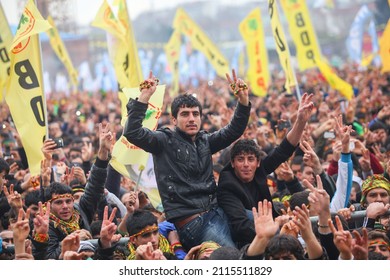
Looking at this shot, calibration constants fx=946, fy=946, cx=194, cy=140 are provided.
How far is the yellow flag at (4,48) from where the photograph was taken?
10414mm

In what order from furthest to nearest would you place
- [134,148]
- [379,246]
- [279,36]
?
[279,36], [134,148], [379,246]

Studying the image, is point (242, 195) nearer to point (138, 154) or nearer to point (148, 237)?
point (148, 237)

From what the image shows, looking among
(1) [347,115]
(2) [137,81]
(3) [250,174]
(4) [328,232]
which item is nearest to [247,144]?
(3) [250,174]

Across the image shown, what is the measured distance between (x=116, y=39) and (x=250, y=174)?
A: 5236mm

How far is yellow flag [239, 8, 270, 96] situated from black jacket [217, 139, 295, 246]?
392 inches

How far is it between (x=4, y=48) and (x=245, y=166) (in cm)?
499

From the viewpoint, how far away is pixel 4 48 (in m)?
10.6

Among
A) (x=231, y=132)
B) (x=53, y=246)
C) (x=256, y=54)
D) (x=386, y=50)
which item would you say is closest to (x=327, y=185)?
(x=231, y=132)

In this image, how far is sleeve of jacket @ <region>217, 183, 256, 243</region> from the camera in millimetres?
6195

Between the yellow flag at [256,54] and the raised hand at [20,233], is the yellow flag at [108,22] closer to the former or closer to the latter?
the yellow flag at [256,54]

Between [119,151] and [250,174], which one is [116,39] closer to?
[119,151]

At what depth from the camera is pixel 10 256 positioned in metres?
6.47

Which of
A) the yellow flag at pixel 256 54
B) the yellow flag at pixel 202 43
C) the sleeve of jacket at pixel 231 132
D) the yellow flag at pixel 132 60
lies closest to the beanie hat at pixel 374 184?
the sleeve of jacket at pixel 231 132

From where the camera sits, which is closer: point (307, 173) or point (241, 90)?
point (241, 90)
